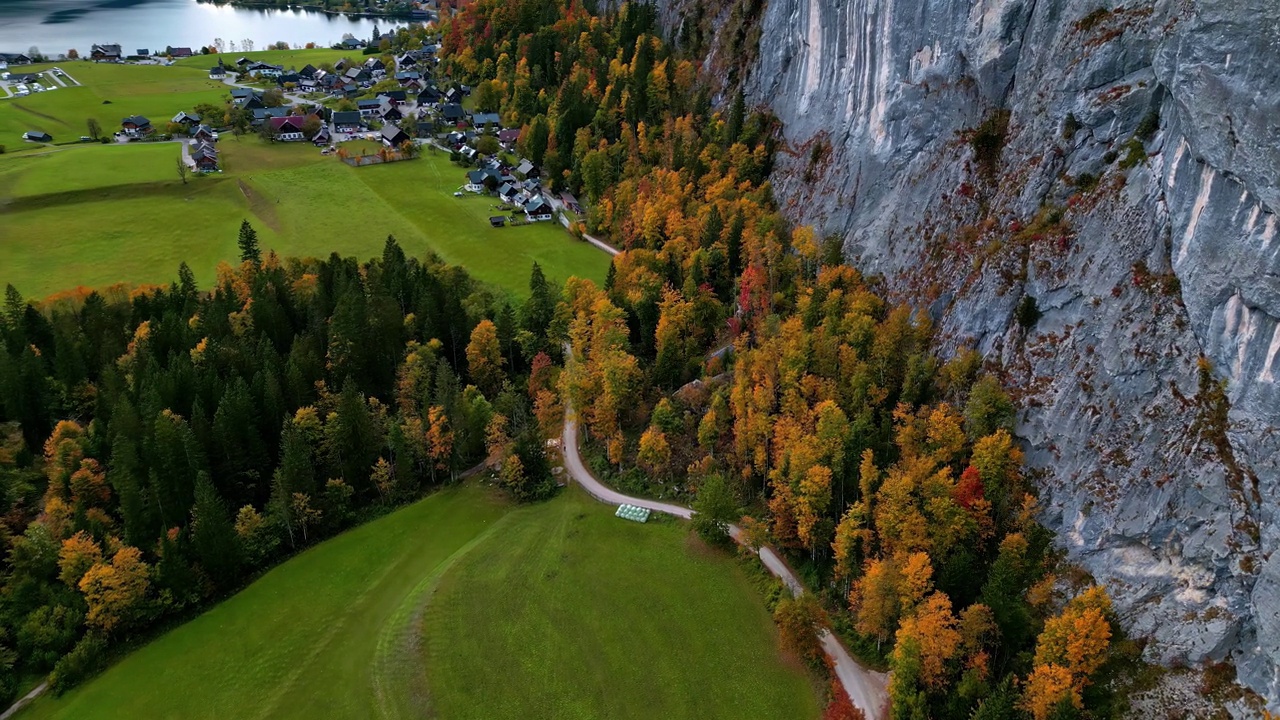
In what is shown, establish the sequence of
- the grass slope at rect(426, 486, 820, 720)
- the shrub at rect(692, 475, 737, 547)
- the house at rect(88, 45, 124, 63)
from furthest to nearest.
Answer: the house at rect(88, 45, 124, 63)
the shrub at rect(692, 475, 737, 547)
the grass slope at rect(426, 486, 820, 720)

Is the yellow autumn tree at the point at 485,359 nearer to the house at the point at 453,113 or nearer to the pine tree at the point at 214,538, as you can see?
the pine tree at the point at 214,538

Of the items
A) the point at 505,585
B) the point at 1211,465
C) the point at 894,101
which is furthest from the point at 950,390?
the point at 505,585

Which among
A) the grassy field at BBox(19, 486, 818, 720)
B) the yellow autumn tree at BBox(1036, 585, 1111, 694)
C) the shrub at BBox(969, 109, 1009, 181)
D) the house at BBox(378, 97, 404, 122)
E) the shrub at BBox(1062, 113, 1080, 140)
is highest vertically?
the shrub at BBox(1062, 113, 1080, 140)

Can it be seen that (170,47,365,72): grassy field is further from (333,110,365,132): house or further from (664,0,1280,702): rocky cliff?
(664,0,1280,702): rocky cliff

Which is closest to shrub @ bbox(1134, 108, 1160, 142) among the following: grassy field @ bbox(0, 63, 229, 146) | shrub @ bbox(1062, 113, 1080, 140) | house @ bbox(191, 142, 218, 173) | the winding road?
shrub @ bbox(1062, 113, 1080, 140)

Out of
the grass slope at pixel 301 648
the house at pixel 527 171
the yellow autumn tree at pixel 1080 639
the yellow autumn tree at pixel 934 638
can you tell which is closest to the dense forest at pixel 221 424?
the grass slope at pixel 301 648

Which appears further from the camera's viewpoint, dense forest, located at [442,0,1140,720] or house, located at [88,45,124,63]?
house, located at [88,45,124,63]
